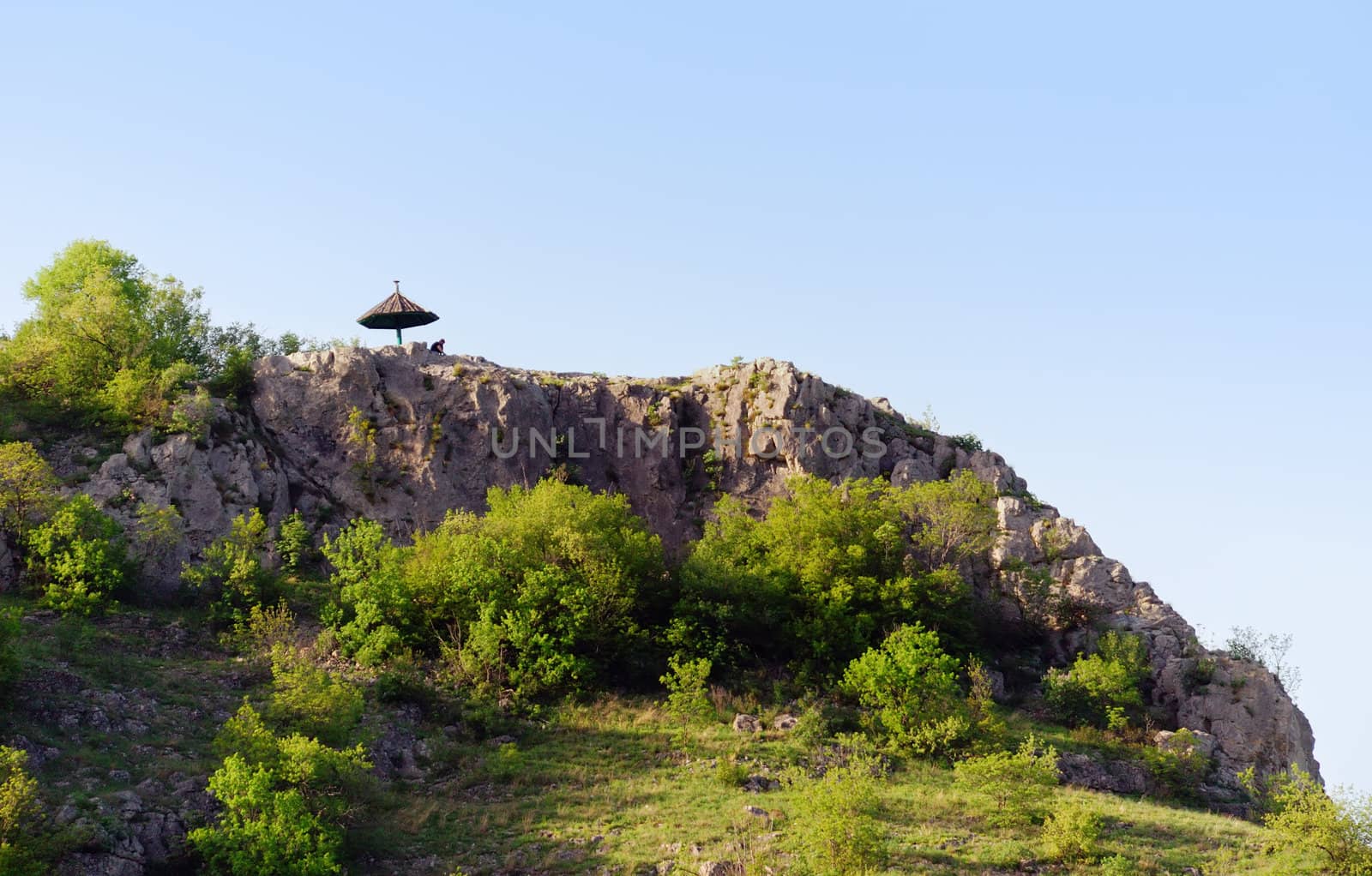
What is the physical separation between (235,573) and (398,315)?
18.9 metres

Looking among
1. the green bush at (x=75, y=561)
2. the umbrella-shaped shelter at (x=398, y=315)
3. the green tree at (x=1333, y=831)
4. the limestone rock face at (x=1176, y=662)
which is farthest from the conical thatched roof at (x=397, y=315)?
the green tree at (x=1333, y=831)

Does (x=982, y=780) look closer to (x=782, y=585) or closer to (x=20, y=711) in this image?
(x=782, y=585)

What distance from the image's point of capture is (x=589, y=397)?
58469mm

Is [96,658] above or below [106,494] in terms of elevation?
below

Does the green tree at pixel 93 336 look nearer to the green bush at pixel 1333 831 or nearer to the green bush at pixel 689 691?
the green bush at pixel 689 691

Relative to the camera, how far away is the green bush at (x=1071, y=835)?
33.3m

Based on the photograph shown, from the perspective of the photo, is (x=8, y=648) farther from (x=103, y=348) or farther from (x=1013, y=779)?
A: (x=1013, y=779)

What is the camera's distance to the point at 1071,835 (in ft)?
109

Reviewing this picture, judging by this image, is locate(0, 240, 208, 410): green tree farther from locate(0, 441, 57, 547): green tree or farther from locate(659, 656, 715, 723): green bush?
locate(659, 656, 715, 723): green bush

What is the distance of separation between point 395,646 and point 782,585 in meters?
15.1

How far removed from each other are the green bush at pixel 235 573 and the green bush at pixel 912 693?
22413 mm

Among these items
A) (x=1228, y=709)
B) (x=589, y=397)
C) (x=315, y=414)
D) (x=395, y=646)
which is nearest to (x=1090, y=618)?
(x=1228, y=709)

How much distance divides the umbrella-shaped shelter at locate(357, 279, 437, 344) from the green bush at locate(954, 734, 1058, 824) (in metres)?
34.9

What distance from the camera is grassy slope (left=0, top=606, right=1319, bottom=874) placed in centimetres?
3241
